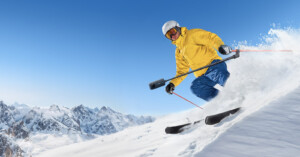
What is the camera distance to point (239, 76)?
920 cm

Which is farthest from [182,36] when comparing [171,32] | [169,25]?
[169,25]

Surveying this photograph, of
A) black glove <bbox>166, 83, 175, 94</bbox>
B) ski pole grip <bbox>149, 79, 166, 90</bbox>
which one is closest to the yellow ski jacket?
black glove <bbox>166, 83, 175, 94</bbox>

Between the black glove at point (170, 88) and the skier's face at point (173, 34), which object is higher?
the skier's face at point (173, 34)

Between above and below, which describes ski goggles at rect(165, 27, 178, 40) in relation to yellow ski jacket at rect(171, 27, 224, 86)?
above

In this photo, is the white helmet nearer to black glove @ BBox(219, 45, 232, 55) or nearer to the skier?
the skier

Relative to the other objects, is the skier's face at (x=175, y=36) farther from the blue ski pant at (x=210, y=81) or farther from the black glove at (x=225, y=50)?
the black glove at (x=225, y=50)

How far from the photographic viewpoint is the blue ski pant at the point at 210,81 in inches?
248

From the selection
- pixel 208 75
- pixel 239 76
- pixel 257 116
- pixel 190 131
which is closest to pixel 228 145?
pixel 257 116

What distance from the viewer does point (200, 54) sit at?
630 centimetres

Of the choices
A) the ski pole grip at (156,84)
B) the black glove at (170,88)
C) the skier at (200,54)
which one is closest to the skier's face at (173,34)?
the skier at (200,54)

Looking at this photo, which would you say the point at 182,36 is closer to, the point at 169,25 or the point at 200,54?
the point at 169,25

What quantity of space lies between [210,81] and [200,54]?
30.4 inches

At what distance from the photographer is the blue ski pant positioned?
20.7ft

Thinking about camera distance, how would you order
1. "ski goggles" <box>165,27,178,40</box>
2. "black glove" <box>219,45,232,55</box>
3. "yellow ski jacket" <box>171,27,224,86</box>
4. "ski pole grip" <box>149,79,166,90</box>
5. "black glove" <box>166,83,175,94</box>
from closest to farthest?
1. "black glove" <box>219,45,232,55</box>
2. "yellow ski jacket" <box>171,27,224,86</box>
3. "ski goggles" <box>165,27,178,40</box>
4. "ski pole grip" <box>149,79,166,90</box>
5. "black glove" <box>166,83,175,94</box>
